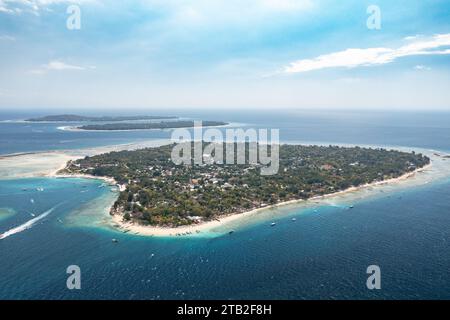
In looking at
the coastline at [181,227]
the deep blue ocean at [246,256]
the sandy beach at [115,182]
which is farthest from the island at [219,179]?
the deep blue ocean at [246,256]

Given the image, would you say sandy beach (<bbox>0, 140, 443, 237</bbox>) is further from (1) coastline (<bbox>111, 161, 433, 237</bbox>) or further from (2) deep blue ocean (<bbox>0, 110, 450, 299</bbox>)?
(2) deep blue ocean (<bbox>0, 110, 450, 299</bbox>)

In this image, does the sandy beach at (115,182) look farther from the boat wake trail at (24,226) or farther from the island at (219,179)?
the boat wake trail at (24,226)

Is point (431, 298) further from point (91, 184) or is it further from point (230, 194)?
point (91, 184)

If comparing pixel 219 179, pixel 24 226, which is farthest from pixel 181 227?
pixel 219 179

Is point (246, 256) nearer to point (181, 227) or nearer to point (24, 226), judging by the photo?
point (181, 227)

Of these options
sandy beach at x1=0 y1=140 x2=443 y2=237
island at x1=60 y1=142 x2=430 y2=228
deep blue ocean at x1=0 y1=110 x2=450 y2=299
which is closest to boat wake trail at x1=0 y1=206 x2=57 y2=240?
deep blue ocean at x1=0 y1=110 x2=450 y2=299

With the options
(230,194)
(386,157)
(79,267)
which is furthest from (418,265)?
(386,157)
